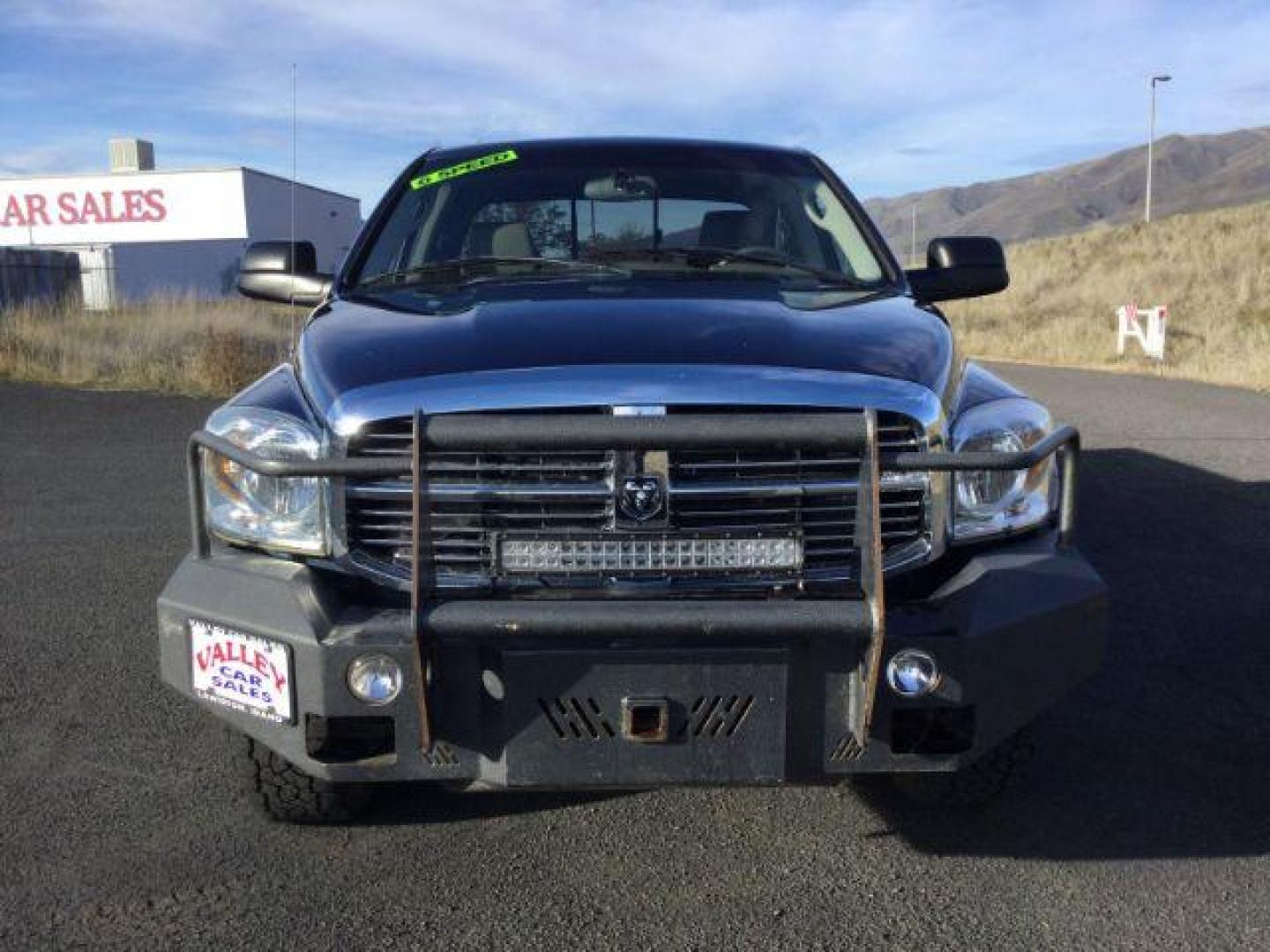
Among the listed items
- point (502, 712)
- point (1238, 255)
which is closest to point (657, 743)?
point (502, 712)

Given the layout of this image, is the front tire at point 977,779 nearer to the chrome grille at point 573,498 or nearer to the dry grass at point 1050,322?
the chrome grille at point 573,498

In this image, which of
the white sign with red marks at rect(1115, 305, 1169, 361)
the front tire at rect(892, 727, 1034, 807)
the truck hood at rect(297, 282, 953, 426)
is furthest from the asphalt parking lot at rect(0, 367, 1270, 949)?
the white sign with red marks at rect(1115, 305, 1169, 361)

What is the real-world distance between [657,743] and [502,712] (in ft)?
1.06

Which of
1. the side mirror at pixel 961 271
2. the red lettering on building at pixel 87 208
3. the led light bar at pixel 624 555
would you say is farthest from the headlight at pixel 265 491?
the red lettering on building at pixel 87 208

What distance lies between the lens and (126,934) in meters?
2.75

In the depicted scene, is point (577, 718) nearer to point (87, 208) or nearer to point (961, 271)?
point (961, 271)

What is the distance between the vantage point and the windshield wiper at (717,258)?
390 centimetres

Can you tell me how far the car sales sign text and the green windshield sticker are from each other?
48695 millimetres

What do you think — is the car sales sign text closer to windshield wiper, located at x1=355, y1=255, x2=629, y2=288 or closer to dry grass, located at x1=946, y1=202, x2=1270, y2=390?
dry grass, located at x1=946, y1=202, x2=1270, y2=390

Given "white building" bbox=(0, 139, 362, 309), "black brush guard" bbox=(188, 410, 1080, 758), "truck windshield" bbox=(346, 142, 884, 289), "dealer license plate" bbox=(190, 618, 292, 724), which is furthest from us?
"white building" bbox=(0, 139, 362, 309)

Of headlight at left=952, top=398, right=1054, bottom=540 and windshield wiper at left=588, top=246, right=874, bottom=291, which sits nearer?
headlight at left=952, top=398, right=1054, bottom=540

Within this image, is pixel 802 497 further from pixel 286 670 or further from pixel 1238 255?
pixel 1238 255

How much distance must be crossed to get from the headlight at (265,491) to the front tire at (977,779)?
5.29ft

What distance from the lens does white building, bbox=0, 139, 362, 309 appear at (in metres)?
48.8
